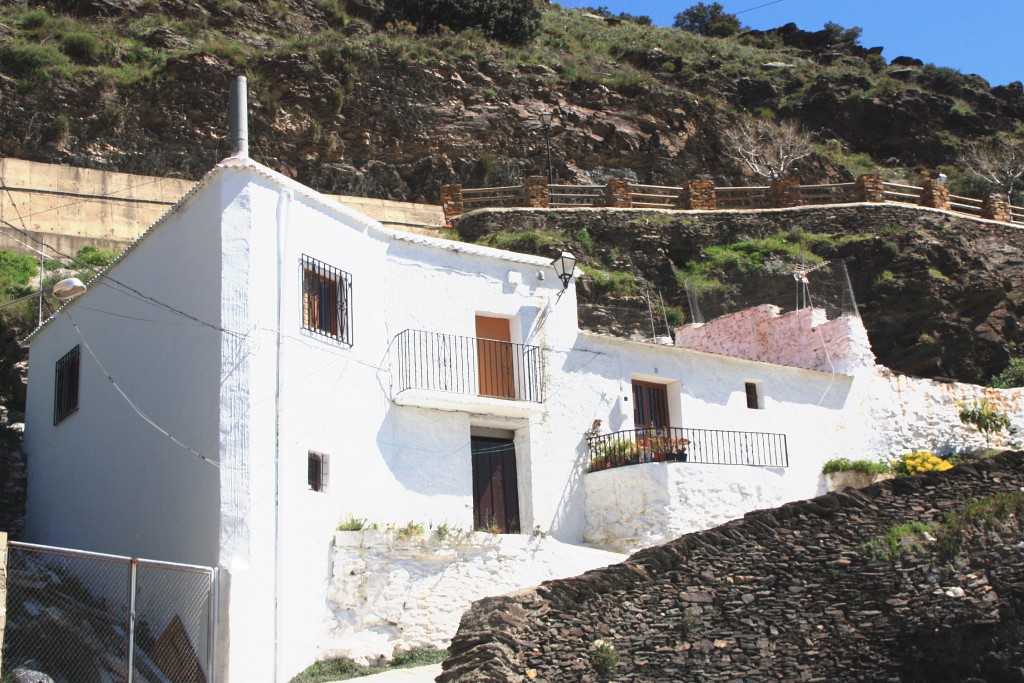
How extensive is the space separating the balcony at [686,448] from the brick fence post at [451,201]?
516 inches

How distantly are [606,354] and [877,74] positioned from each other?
38285mm

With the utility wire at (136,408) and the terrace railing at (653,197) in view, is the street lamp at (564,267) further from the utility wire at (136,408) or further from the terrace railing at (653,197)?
the terrace railing at (653,197)

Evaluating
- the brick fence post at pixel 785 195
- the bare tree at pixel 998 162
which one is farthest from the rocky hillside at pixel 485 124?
the brick fence post at pixel 785 195

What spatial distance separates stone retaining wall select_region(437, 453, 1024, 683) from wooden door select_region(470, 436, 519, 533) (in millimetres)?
6537

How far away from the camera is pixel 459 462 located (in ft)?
69.0

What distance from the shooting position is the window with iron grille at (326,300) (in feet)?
64.1

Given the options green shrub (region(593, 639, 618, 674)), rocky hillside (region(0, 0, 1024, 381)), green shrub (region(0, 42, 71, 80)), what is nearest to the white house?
green shrub (region(593, 639, 618, 674))

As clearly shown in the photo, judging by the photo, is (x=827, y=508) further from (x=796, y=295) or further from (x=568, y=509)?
(x=796, y=295)

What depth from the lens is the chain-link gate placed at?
15812 mm

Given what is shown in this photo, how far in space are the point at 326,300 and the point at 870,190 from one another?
2175 cm

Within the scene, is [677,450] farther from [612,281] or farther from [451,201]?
[451,201]

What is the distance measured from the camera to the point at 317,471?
62.2ft

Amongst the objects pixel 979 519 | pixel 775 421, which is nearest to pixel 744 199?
pixel 775 421

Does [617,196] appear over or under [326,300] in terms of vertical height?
over
